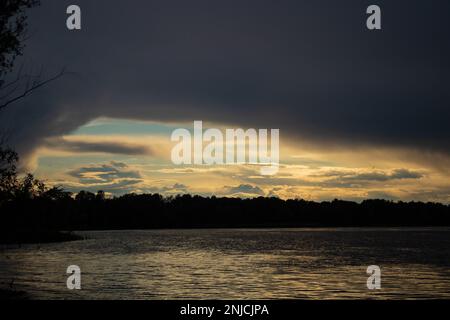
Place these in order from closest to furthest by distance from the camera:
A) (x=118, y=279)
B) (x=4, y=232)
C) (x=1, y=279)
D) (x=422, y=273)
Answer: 1. (x=4, y=232)
2. (x=1, y=279)
3. (x=118, y=279)
4. (x=422, y=273)

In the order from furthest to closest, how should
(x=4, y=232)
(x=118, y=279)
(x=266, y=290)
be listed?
1. (x=118, y=279)
2. (x=266, y=290)
3. (x=4, y=232)

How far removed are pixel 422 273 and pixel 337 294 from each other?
24201 mm

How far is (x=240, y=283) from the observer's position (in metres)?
54.5

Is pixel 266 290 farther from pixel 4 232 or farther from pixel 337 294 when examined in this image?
pixel 4 232

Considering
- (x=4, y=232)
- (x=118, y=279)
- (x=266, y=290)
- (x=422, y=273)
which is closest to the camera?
(x=4, y=232)
